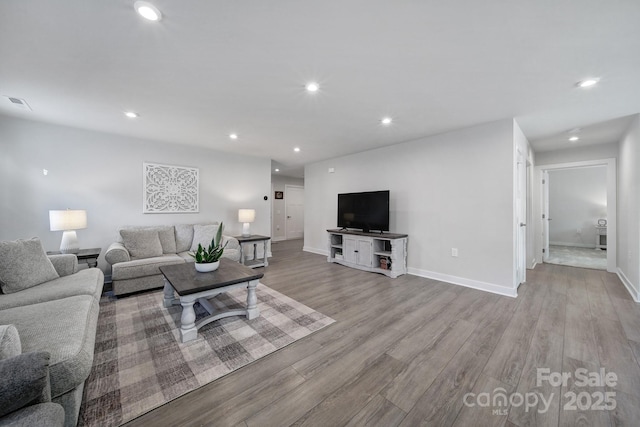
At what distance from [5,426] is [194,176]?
4.37m

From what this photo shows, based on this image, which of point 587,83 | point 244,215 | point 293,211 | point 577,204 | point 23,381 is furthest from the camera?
point 293,211

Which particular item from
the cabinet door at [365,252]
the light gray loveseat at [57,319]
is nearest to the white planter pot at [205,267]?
the light gray loveseat at [57,319]

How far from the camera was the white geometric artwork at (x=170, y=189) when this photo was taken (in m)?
4.21

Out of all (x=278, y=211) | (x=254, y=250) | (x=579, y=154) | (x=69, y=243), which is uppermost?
(x=579, y=154)

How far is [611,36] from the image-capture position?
166 cm

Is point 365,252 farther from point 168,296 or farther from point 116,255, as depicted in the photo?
point 116,255

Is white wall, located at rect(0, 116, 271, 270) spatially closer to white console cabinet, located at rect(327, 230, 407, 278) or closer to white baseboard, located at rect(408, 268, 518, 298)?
white console cabinet, located at rect(327, 230, 407, 278)

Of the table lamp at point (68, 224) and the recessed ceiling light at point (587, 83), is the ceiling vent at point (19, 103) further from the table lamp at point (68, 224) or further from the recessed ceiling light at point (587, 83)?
the recessed ceiling light at point (587, 83)

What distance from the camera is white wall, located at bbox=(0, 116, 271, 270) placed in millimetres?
3291

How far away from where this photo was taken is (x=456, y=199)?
3.71 meters

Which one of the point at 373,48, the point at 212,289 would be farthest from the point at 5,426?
the point at 373,48

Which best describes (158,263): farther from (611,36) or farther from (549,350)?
(611,36)

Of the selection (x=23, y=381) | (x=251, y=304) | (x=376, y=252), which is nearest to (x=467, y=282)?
(x=376, y=252)

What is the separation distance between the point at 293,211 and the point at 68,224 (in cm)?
602
